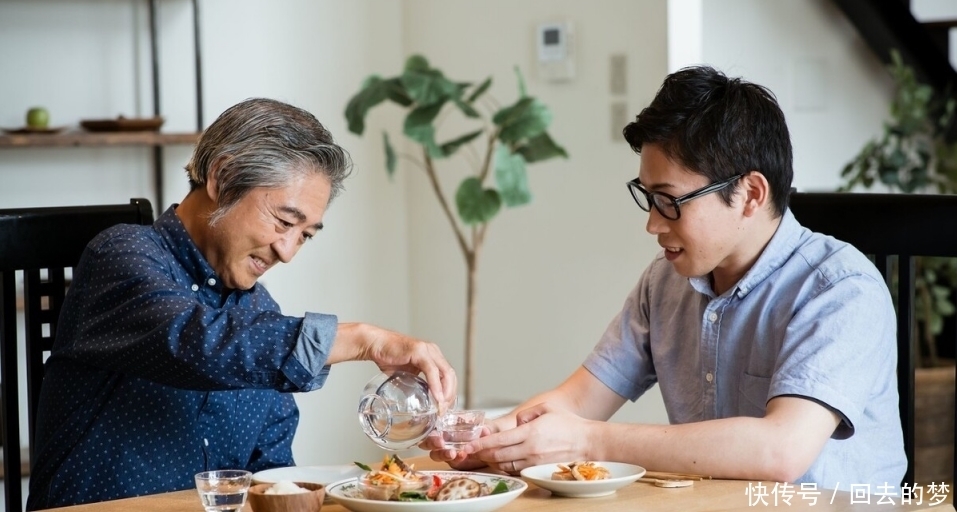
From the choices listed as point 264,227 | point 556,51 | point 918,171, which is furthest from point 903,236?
point 918,171

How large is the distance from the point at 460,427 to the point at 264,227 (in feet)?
1.37

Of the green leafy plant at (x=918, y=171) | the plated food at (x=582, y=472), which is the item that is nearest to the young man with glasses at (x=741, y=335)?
the plated food at (x=582, y=472)

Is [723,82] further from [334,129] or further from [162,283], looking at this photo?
[334,129]

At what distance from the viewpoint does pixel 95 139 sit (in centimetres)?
357

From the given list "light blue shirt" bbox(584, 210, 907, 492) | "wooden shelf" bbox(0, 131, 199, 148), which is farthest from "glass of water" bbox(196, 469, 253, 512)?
"wooden shelf" bbox(0, 131, 199, 148)

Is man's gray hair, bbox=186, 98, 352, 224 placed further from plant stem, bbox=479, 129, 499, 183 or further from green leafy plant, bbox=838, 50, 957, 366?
green leafy plant, bbox=838, 50, 957, 366

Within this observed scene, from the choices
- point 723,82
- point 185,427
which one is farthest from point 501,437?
point 723,82

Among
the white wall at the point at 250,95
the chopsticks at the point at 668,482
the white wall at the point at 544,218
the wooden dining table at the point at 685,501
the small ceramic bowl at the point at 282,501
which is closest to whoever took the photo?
the small ceramic bowl at the point at 282,501

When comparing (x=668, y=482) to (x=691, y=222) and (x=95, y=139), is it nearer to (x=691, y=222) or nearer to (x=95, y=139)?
(x=691, y=222)

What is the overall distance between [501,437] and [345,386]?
2.60 m

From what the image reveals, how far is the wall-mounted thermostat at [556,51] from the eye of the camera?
3.92 meters

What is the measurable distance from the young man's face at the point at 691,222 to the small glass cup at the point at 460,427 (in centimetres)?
40

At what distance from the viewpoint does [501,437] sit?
1725mm

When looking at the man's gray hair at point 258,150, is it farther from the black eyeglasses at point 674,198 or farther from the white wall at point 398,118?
the white wall at point 398,118
